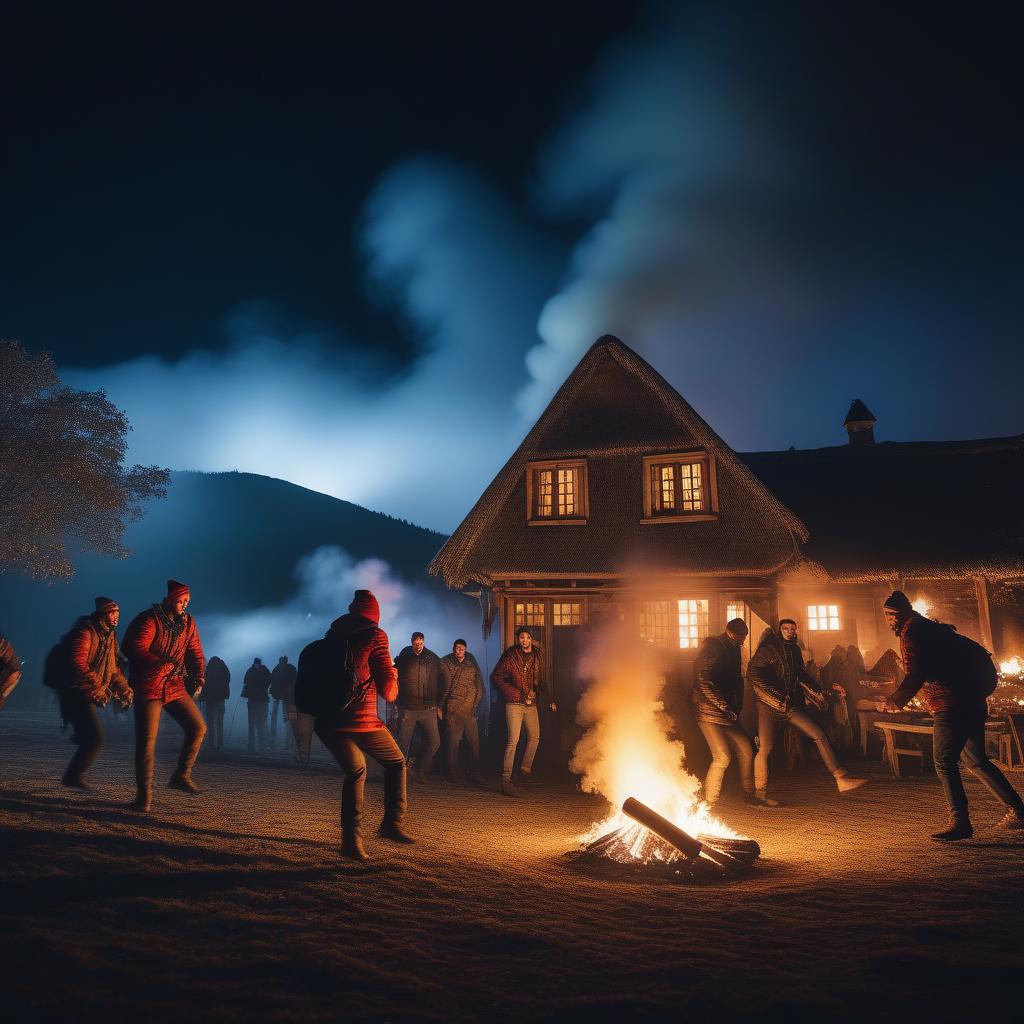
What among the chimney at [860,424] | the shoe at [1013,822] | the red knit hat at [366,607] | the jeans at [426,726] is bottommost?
the shoe at [1013,822]

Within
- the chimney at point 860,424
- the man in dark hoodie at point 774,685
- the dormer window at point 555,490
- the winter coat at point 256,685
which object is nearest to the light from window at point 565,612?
the dormer window at point 555,490

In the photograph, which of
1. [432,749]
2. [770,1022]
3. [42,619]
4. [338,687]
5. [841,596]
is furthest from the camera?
[42,619]

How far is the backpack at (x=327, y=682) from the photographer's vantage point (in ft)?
18.2

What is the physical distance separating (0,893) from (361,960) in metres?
2.44

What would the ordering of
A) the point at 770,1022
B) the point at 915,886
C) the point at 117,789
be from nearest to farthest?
1. the point at 770,1022
2. the point at 915,886
3. the point at 117,789

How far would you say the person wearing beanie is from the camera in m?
6.63

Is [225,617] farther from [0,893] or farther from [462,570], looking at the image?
[0,893]

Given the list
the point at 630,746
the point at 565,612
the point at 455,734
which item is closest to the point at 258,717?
the point at 565,612

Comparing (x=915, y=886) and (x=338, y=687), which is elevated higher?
(x=338, y=687)

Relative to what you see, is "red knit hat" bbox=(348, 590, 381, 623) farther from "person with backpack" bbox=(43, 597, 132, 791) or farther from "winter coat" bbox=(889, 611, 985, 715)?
"winter coat" bbox=(889, 611, 985, 715)

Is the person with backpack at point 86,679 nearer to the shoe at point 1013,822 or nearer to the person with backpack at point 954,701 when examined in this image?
the person with backpack at point 954,701

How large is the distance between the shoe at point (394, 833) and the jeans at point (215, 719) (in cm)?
1106

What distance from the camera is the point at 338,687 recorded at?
220 inches

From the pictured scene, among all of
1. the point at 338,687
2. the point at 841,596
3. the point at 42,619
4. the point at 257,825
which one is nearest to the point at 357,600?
the point at 338,687
